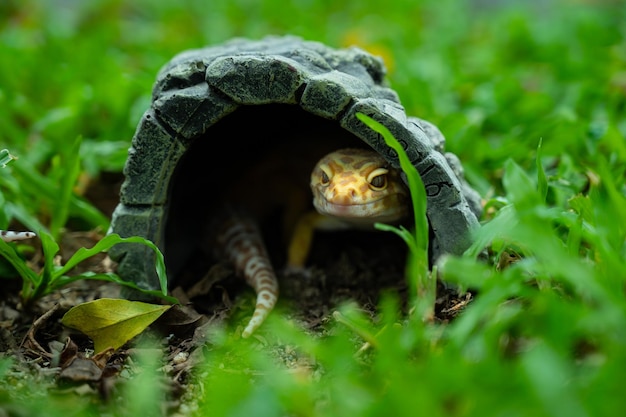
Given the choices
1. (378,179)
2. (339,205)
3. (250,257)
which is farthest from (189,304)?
(378,179)

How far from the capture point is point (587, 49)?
621 cm

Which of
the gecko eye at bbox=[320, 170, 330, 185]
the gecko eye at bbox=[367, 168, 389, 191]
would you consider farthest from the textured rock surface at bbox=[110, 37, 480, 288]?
the gecko eye at bbox=[320, 170, 330, 185]

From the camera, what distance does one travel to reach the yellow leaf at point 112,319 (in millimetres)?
2963

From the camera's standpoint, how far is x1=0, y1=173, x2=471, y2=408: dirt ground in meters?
2.75

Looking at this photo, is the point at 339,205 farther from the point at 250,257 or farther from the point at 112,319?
the point at 112,319

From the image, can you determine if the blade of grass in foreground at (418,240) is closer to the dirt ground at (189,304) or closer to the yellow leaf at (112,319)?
the dirt ground at (189,304)

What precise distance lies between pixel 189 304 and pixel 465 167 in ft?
6.16

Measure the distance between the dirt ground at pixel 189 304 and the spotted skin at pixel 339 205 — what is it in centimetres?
12

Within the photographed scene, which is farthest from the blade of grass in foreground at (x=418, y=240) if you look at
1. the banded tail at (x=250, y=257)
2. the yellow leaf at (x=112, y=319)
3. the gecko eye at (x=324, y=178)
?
the yellow leaf at (x=112, y=319)

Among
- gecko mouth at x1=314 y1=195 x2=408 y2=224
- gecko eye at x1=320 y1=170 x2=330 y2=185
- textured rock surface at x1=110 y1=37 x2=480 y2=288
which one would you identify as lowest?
gecko mouth at x1=314 y1=195 x2=408 y2=224

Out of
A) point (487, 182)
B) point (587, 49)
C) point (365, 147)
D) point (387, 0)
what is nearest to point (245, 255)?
point (365, 147)

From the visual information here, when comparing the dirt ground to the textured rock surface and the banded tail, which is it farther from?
the textured rock surface

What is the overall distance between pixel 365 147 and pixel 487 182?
0.84m

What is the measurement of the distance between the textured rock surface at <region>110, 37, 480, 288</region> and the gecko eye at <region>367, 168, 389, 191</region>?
31 cm
